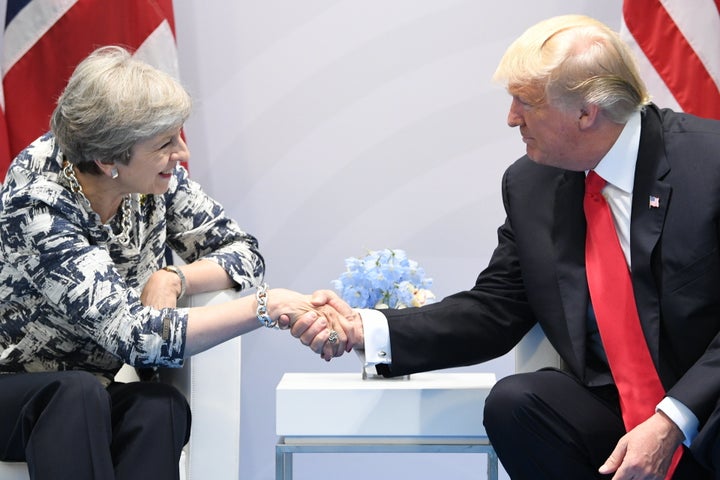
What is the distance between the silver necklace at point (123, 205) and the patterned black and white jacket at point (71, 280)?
11mm

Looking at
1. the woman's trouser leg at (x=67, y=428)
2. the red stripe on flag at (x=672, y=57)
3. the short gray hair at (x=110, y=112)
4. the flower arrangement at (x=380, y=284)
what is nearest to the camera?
the woman's trouser leg at (x=67, y=428)

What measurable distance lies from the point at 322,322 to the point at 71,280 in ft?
1.85

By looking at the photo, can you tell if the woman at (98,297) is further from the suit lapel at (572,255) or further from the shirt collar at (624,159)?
the shirt collar at (624,159)

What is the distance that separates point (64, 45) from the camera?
3295mm

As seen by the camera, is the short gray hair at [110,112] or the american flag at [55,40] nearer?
the short gray hair at [110,112]

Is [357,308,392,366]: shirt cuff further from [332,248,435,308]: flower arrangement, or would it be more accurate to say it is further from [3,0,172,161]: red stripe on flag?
[3,0,172,161]: red stripe on flag

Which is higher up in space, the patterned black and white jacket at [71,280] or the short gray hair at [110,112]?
the short gray hair at [110,112]

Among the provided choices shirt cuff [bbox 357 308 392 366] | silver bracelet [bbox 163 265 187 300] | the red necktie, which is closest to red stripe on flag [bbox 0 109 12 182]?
silver bracelet [bbox 163 265 187 300]

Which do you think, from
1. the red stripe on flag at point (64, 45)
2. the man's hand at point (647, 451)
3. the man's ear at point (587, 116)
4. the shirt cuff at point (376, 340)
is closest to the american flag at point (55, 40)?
the red stripe on flag at point (64, 45)

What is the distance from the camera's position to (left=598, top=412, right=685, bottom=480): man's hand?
1.90 m

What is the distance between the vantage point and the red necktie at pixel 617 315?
211cm

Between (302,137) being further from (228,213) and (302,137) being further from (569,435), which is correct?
(569,435)

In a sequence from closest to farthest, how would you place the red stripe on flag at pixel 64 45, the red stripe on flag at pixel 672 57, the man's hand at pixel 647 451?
the man's hand at pixel 647 451, the red stripe on flag at pixel 672 57, the red stripe on flag at pixel 64 45

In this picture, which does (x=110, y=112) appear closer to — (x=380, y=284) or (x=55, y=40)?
(x=380, y=284)
